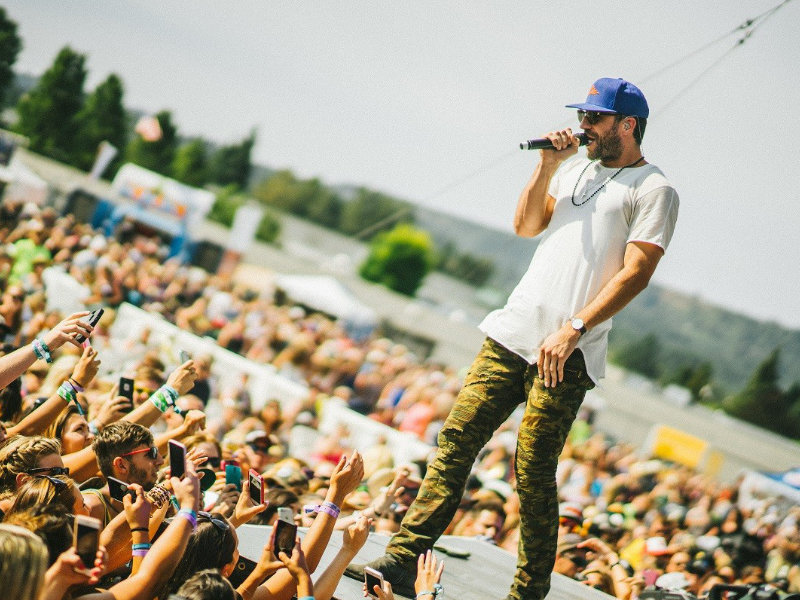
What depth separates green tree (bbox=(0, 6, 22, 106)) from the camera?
38.3 metres

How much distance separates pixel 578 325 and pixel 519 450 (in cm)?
56

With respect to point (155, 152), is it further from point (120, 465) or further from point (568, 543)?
point (120, 465)

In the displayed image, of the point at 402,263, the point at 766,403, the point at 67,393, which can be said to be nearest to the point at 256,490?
the point at 67,393

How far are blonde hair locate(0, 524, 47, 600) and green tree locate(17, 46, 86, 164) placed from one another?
165ft

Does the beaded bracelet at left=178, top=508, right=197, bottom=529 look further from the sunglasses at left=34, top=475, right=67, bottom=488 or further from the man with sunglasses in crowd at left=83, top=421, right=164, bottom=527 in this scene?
the man with sunglasses in crowd at left=83, top=421, right=164, bottom=527

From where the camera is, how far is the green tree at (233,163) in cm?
8162

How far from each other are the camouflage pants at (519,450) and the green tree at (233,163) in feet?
270

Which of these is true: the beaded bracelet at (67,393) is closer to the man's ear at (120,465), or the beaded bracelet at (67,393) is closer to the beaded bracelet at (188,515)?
the man's ear at (120,465)

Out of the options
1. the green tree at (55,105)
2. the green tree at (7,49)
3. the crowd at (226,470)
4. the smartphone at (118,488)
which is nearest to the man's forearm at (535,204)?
the crowd at (226,470)

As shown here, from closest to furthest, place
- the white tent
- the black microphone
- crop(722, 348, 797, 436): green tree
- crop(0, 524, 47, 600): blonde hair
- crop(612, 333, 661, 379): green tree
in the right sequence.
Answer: crop(0, 524, 47, 600): blonde hair
the black microphone
the white tent
crop(722, 348, 797, 436): green tree
crop(612, 333, 661, 379): green tree

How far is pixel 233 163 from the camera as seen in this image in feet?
270

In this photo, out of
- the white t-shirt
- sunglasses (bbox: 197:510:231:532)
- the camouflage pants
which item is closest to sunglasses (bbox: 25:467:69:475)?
sunglasses (bbox: 197:510:231:532)

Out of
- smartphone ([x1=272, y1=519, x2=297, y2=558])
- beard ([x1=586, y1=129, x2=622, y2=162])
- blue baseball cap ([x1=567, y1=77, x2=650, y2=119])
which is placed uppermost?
blue baseball cap ([x1=567, y1=77, x2=650, y2=119])

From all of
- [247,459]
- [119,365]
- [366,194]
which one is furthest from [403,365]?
[366,194]
